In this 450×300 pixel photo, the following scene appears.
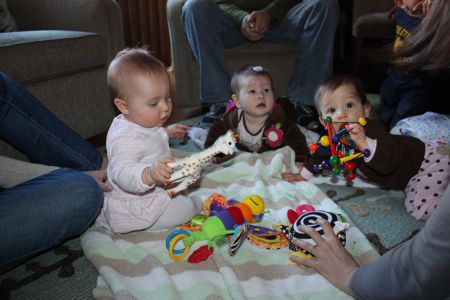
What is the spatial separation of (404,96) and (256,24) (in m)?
0.78

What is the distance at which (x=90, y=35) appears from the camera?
171 centimetres

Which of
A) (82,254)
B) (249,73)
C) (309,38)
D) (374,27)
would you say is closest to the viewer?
(82,254)

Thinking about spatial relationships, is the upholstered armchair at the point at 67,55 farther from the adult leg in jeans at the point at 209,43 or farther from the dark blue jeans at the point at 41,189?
the adult leg in jeans at the point at 209,43

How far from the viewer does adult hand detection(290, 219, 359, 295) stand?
82cm

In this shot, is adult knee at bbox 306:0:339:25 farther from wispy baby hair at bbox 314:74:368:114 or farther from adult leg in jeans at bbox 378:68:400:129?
wispy baby hair at bbox 314:74:368:114

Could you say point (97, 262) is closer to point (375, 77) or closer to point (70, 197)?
point (70, 197)

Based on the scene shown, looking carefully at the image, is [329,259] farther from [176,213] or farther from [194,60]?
[194,60]

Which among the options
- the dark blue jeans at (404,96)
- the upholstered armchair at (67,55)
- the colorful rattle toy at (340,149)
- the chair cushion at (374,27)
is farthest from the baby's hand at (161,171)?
the chair cushion at (374,27)

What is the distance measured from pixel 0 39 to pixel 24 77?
6.3 inches

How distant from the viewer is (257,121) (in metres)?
1.66

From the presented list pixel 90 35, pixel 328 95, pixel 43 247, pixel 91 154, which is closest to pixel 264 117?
pixel 328 95

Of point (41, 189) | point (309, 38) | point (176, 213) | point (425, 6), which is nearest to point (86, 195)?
point (41, 189)

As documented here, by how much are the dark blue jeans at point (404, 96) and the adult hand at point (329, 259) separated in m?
1.12

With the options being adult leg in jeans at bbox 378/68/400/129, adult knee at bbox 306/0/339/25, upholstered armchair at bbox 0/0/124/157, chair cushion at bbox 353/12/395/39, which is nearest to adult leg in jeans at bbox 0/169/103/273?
upholstered armchair at bbox 0/0/124/157
